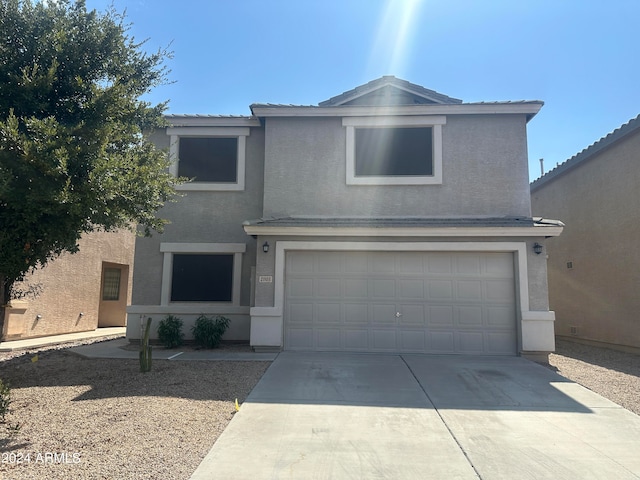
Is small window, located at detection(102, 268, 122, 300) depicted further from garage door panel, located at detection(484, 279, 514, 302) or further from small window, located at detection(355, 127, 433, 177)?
garage door panel, located at detection(484, 279, 514, 302)

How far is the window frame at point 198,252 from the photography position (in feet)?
39.2

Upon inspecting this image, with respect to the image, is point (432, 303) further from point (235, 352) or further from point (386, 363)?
point (235, 352)

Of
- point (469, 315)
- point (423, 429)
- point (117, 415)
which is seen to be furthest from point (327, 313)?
point (117, 415)

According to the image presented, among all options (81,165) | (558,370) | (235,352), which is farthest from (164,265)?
(558,370)

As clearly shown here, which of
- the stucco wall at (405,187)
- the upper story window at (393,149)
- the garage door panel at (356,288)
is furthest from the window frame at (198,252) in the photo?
the upper story window at (393,149)

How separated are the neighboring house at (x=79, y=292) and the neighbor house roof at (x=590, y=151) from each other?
14773mm

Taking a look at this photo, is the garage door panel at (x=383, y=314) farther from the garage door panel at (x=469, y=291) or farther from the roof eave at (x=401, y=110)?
the roof eave at (x=401, y=110)

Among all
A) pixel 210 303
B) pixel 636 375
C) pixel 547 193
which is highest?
pixel 547 193

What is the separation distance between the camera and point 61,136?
242 inches

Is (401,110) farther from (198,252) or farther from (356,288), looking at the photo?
(198,252)

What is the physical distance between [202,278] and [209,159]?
133 inches

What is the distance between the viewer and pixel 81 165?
249 inches

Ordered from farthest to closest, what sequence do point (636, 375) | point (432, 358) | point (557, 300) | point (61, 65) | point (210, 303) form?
1. point (557, 300)
2. point (210, 303)
3. point (432, 358)
4. point (636, 375)
5. point (61, 65)

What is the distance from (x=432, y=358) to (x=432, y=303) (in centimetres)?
129
